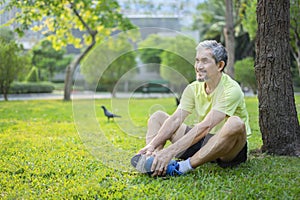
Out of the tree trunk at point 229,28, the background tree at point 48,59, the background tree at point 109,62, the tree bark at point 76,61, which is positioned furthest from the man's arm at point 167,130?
the background tree at point 48,59

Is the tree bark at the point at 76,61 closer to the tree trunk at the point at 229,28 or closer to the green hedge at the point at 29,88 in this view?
the green hedge at the point at 29,88

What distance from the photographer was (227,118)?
2.43 metres

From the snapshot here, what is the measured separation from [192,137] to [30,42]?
9.57 meters

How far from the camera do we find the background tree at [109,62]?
2.84 metres

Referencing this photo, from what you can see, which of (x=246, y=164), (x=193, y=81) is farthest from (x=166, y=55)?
(x=246, y=164)

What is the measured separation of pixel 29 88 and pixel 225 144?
1110 centimetres

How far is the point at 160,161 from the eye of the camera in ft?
7.68

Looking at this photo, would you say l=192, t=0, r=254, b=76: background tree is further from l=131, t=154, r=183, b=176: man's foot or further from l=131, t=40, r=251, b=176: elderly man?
l=131, t=154, r=183, b=176: man's foot

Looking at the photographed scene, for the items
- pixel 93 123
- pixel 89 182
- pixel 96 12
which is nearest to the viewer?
pixel 89 182

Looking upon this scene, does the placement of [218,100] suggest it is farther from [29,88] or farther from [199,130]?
[29,88]

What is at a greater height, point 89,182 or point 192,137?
point 192,137

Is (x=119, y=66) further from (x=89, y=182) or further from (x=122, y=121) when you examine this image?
(x=89, y=182)

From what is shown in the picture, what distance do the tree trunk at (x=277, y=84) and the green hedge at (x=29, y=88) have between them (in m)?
7.07

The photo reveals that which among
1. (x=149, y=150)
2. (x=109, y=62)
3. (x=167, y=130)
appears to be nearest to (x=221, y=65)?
(x=167, y=130)
